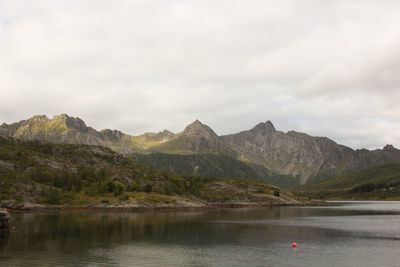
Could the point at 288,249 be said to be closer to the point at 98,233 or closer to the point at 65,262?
the point at 65,262

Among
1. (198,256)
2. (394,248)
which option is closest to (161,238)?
(198,256)

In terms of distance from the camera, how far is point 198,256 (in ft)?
312

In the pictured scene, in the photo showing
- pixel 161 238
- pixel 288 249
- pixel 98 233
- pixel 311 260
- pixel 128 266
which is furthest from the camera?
pixel 98 233

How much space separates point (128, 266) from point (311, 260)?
3717 centimetres

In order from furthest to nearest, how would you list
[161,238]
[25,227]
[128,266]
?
[25,227]
[161,238]
[128,266]

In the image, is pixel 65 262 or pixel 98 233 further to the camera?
pixel 98 233

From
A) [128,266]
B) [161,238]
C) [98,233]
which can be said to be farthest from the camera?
[98,233]

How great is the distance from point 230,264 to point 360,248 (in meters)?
41.2

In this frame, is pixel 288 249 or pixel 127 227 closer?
pixel 288 249

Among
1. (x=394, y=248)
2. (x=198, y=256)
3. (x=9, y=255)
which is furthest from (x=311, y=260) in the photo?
(x=9, y=255)

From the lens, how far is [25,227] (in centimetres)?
15162

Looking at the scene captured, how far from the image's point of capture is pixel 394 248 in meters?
110

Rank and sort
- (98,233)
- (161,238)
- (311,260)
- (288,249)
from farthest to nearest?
(98,233), (161,238), (288,249), (311,260)

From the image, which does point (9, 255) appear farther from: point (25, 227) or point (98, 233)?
point (25, 227)
